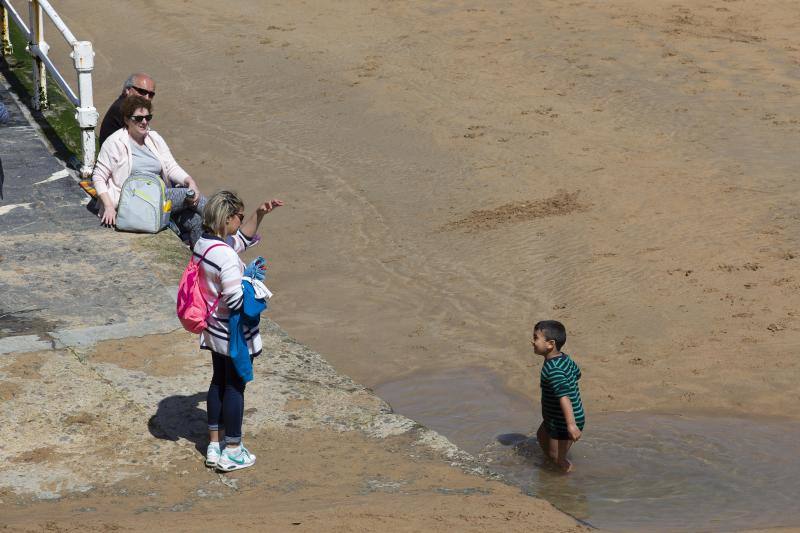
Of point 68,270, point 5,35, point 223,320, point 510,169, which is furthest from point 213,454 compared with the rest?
point 5,35

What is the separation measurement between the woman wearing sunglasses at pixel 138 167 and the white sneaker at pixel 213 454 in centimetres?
264

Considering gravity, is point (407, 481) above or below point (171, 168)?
below

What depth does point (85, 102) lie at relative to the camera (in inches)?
375

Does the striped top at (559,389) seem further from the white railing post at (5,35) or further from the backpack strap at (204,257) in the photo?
the white railing post at (5,35)

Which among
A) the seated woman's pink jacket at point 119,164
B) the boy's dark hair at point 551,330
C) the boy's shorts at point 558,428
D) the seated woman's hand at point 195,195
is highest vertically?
the seated woman's pink jacket at point 119,164

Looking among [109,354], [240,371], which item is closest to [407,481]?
[240,371]

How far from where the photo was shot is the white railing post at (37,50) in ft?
34.5

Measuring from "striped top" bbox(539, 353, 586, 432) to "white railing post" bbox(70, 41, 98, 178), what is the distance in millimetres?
A: 4571

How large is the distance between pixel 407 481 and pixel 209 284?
139 centimetres

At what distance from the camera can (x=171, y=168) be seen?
855 centimetres

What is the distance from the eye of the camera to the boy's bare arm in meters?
6.76

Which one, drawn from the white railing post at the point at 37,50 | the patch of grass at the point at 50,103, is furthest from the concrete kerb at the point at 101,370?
the white railing post at the point at 37,50

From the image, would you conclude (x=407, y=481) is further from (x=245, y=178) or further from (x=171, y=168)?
(x=245, y=178)

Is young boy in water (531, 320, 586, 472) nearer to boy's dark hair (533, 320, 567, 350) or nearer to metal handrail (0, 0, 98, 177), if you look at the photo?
boy's dark hair (533, 320, 567, 350)
